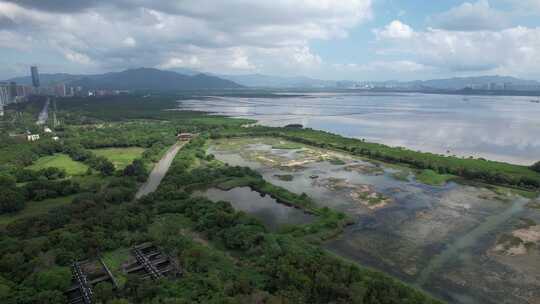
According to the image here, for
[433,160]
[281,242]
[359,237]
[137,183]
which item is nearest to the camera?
[281,242]

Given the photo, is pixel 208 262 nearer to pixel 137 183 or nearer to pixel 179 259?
pixel 179 259

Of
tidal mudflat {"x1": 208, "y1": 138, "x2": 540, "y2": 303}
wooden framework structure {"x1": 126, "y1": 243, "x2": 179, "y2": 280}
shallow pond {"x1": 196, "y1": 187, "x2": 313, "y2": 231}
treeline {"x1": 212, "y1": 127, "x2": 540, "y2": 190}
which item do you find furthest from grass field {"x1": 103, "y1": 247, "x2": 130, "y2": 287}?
treeline {"x1": 212, "y1": 127, "x2": 540, "y2": 190}

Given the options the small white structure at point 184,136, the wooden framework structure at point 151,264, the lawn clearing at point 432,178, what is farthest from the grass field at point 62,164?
the lawn clearing at point 432,178

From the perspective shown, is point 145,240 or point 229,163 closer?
point 145,240

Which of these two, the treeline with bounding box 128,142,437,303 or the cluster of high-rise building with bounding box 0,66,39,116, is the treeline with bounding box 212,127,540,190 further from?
the cluster of high-rise building with bounding box 0,66,39,116

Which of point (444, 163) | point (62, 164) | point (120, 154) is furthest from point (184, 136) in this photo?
point (444, 163)

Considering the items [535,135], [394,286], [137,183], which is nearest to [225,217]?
[394,286]

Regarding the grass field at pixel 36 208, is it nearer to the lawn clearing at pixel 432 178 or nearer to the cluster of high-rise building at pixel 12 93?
the lawn clearing at pixel 432 178
